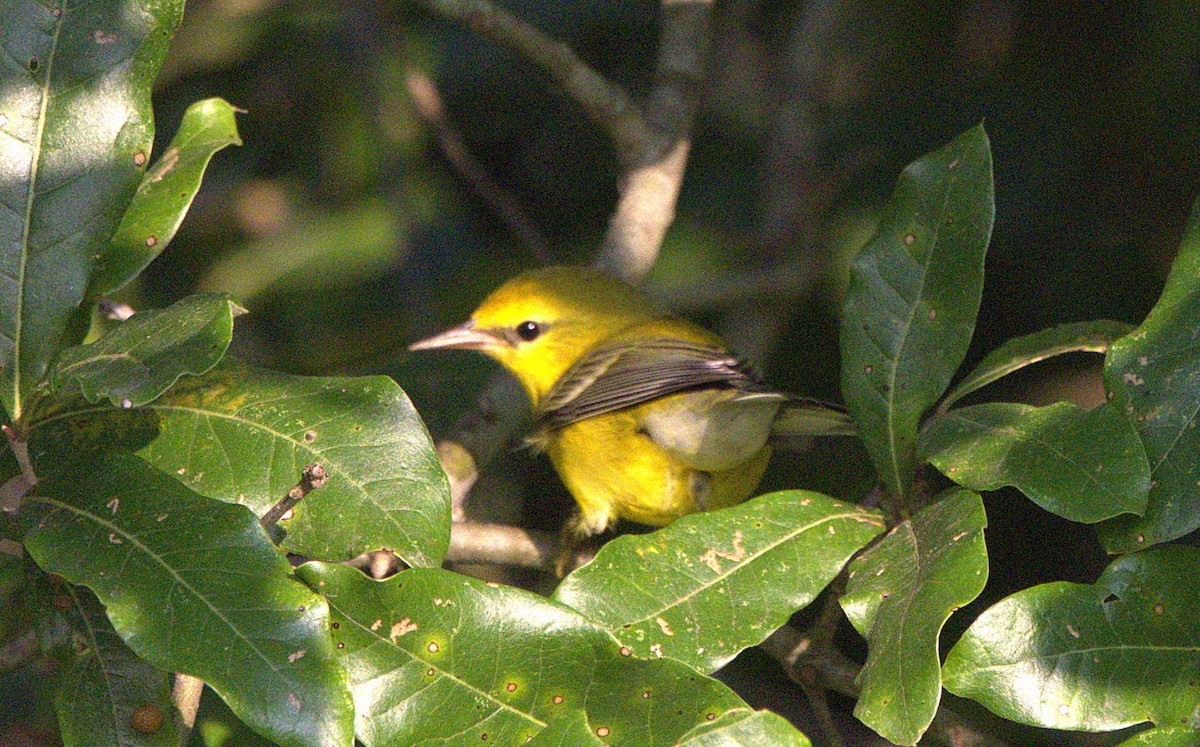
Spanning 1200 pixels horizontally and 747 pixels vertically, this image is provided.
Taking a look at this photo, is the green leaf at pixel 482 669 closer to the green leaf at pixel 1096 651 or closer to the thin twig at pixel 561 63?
the green leaf at pixel 1096 651

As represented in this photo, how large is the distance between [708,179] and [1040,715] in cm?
398

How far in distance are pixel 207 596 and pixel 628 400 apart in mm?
2092

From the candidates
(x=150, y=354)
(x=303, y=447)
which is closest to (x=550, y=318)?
(x=303, y=447)

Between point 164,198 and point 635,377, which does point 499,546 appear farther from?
point 164,198

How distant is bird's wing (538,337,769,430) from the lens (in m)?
3.65

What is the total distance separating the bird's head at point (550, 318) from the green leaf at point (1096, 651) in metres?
2.35

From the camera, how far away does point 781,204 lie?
5223mm

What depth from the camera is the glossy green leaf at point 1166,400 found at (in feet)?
7.25

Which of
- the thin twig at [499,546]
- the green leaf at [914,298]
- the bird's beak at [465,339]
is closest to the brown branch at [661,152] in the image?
the bird's beak at [465,339]

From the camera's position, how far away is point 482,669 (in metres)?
2.03

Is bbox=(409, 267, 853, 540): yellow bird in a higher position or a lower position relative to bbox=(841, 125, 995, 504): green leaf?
lower

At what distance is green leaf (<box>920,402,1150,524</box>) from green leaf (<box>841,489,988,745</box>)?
8cm

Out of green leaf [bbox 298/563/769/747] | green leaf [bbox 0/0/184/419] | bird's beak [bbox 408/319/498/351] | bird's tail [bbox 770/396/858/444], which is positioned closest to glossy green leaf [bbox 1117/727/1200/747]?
green leaf [bbox 298/563/769/747]

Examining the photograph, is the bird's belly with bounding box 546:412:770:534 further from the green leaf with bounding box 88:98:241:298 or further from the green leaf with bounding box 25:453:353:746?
the green leaf with bounding box 25:453:353:746
